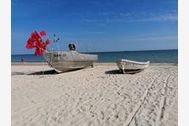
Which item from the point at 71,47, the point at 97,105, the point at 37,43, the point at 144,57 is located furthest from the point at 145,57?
the point at 97,105

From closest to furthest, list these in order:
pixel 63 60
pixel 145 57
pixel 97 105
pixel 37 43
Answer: pixel 97 105 < pixel 63 60 < pixel 37 43 < pixel 145 57

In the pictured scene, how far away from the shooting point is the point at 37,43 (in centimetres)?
1383

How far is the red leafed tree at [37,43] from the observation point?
1362cm

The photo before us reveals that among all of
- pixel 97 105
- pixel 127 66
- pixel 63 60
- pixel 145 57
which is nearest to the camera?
pixel 97 105

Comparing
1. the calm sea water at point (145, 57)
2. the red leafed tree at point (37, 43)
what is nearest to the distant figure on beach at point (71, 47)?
the red leafed tree at point (37, 43)

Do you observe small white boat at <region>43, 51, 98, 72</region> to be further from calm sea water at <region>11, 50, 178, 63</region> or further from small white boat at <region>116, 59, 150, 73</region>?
calm sea water at <region>11, 50, 178, 63</region>

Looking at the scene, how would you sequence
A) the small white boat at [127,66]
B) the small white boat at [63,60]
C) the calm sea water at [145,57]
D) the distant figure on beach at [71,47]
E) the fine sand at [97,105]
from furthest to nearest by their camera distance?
the calm sea water at [145,57]
the distant figure on beach at [71,47]
the small white boat at [63,60]
the small white boat at [127,66]
the fine sand at [97,105]

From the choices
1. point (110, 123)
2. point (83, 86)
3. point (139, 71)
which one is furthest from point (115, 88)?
point (139, 71)

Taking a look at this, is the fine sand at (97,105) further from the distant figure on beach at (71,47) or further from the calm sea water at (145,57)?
the calm sea water at (145,57)

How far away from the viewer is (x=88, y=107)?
6.05 m

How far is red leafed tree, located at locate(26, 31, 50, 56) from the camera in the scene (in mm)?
13617

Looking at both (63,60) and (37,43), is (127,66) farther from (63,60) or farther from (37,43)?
(37,43)

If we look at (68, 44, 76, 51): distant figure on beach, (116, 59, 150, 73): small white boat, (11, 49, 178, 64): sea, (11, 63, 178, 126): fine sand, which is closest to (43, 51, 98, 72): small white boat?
(68, 44, 76, 51): distant figure on beach

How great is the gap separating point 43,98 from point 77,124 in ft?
7.77
